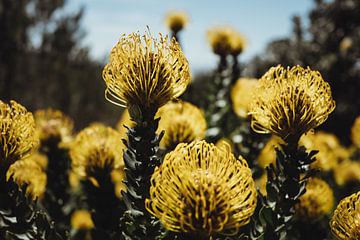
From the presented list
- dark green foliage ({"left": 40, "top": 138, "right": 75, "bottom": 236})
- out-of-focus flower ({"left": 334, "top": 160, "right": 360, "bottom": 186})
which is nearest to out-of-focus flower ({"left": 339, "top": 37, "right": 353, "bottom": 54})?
out-of-focus flower ({"left": 334, "top": 160, "right": 360, "bottom": 186})

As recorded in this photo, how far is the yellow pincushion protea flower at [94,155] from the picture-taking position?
8.48 ft

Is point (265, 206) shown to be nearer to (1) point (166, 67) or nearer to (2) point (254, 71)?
(1) point (166, 67)

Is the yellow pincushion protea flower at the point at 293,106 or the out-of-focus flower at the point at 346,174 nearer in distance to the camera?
the yellow pincushion protea flower at the point at 293,106

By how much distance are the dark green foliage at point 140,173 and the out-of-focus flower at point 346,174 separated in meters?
3.11

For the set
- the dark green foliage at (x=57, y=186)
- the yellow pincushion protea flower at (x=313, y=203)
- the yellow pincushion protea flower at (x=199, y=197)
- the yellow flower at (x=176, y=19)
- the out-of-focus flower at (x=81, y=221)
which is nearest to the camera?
the yellow pincushion protea flower at (x=199, y=197)

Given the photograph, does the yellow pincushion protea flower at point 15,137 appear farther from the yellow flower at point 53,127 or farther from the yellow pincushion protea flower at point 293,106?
the yellow flower at point 53,127

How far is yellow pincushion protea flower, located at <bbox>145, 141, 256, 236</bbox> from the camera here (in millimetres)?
1565

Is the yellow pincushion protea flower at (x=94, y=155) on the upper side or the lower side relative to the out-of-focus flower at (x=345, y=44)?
lower

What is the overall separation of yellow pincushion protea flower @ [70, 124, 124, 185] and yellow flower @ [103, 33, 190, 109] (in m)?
0.71

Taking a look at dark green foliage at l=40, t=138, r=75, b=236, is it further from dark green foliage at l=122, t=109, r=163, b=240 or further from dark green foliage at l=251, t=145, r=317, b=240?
dark green foliage at l=251, t=145, r=317, b=240

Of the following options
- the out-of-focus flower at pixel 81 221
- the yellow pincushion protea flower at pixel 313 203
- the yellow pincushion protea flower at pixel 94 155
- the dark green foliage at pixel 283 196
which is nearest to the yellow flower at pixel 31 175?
the yellow pincushion protea flower at pixel 94 155

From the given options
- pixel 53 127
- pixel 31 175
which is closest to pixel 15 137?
pixel 31 175

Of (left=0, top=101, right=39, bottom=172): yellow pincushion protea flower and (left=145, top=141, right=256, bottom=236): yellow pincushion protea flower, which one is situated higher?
(left=0, top=101, right=39, bottom=172): yellow pincushion protea flower

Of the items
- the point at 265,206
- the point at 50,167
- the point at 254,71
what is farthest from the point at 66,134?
the point at 254,71
